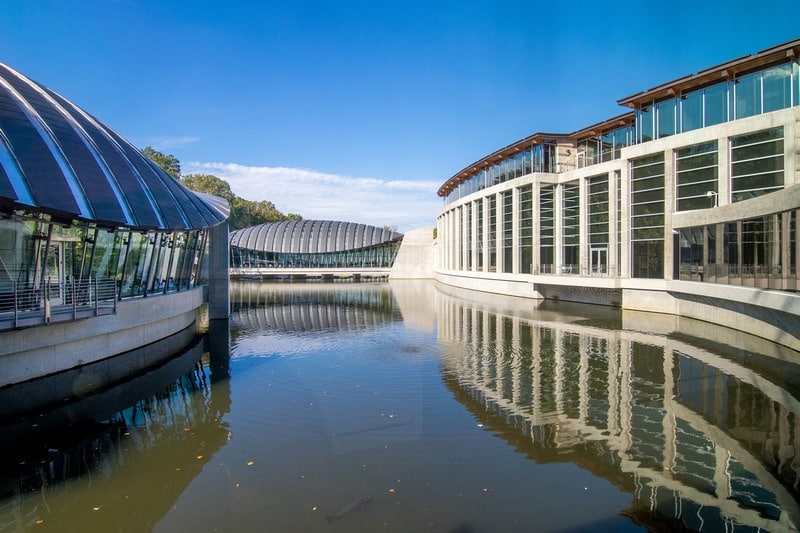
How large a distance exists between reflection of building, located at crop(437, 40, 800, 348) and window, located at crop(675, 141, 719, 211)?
62 millimetres

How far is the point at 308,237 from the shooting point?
3445 inches

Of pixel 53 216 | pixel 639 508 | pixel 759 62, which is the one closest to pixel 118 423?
pixel 53 216

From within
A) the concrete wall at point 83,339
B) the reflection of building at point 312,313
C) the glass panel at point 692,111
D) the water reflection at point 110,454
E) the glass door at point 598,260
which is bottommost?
the water reflection at point 110,454

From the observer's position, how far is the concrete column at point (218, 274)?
1243 inches

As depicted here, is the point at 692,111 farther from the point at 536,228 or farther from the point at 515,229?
the point at 515,229

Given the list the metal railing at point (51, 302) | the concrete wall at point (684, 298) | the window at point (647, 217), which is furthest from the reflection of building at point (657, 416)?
the window at point (647, 217)

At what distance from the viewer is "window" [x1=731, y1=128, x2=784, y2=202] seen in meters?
26.0

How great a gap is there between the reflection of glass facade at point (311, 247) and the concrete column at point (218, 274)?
54419 millimetres

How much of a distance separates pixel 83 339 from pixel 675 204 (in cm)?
3194

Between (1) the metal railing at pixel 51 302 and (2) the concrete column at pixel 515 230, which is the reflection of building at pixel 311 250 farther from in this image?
(1) the metal railing at pixel 51 302

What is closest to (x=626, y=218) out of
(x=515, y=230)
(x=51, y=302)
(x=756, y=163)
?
(x=756, y=163)

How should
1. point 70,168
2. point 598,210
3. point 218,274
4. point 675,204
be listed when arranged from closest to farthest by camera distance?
point 70,168 < point 675,204 < point 218,274 < point 598,210

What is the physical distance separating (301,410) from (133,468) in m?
4.17

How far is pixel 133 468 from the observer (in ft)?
30.8
